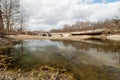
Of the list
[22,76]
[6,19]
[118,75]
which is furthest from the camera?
[6,19]

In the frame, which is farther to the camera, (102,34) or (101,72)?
(102,34)

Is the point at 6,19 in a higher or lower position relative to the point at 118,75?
higher

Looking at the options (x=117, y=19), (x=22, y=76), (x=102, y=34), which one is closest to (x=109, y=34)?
(x=102, y=34)

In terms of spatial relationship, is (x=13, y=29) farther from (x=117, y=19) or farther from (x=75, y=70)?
(x=75, y=70)

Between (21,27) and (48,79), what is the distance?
56.5m

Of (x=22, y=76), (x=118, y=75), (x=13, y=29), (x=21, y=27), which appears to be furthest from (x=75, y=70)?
(x=21, y=27)

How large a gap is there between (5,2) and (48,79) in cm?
4443

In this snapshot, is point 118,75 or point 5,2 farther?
point 5,2

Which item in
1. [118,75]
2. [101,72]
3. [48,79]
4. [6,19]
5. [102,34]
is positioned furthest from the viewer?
[102,34]

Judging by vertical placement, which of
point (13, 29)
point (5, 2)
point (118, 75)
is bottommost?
point (118, 75)

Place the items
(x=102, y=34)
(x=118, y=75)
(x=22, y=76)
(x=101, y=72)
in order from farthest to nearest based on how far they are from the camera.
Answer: (x=102, y=34)
(x=101, y=72)
(x=118, y=75)
(x=22, y=76)

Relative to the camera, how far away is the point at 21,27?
63719mm

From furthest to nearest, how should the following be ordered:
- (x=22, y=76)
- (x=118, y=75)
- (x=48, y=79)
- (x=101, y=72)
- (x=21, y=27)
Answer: (x=21, y=27) < (x=101, y=72) < (x=118, y=75) < (x=22, y=76) < (x=48, y=79)

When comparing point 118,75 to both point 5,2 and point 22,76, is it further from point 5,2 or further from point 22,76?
point 5,2
